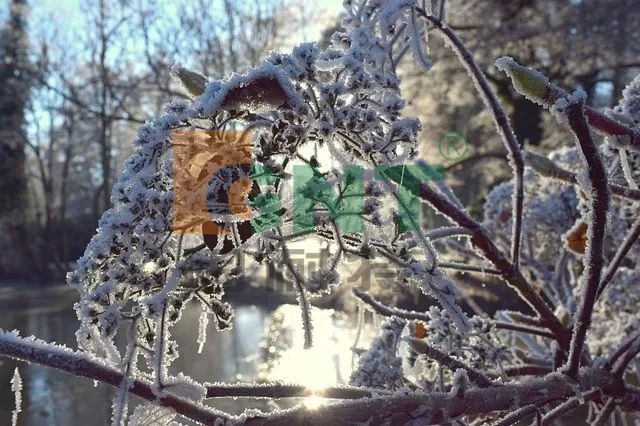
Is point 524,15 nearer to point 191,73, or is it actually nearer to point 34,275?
point 191,73

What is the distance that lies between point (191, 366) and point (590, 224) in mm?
6261

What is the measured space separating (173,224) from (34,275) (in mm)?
17180

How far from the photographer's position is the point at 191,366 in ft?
22.1

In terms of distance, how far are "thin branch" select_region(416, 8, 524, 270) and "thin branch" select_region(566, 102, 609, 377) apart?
27 cm

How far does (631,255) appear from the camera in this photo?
2.34 metres

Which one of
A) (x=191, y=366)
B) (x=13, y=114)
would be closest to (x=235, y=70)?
(x=191, y=366)

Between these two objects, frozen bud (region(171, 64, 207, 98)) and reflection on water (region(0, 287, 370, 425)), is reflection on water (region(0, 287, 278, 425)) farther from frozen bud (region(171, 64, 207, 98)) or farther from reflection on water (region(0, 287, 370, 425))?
frozen bud (region(171, 64, 207, 98))

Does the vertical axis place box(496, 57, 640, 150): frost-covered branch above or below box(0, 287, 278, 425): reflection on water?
above

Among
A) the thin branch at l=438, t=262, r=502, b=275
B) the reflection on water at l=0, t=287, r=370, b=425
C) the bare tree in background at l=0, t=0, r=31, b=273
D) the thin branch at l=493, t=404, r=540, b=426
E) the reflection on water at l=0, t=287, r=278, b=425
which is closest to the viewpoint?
the thin branch at l=493, t=404, r=540, b=426

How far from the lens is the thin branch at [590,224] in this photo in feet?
2.66

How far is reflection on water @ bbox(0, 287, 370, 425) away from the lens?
546cm

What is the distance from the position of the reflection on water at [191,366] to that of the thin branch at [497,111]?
2.27m

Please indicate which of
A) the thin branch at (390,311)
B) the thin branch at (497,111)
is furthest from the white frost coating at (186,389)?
the thin branch at (390,311)

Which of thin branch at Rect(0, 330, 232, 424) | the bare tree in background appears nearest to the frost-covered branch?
thin branch at Rect(0, 330, 232, 424)
